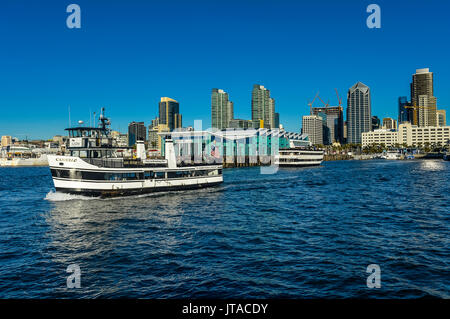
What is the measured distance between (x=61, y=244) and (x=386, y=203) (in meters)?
42.2

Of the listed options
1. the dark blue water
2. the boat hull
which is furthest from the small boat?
the dark blue water

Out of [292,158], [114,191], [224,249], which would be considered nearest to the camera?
[224,249]

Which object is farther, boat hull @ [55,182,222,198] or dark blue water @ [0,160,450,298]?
boat hull @ [55,182,222,198]

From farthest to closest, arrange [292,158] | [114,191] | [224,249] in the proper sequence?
[292,158] → [114,191] → [224,249]

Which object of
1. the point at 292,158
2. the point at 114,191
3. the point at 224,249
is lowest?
the point at 224,249

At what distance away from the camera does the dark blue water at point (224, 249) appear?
18156 mm

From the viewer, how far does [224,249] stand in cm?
2519

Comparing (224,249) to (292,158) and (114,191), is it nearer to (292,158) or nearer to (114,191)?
(114,191)

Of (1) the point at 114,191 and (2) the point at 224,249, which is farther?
(1) the point at 114,191

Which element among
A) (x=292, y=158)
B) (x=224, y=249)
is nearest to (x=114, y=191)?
(x=224, y=249)

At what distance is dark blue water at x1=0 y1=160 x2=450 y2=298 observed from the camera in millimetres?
18156

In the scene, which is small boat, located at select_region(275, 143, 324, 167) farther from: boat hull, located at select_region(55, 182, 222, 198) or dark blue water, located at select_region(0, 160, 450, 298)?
dark blue water, located at select_region(0, 160, 450, 298)
